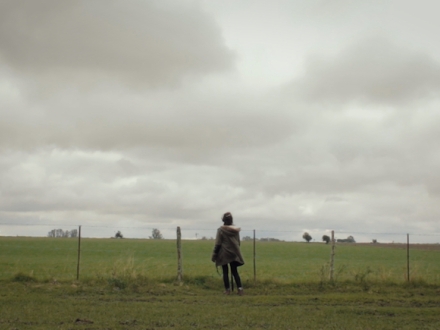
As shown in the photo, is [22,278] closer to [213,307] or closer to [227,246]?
[227,246]

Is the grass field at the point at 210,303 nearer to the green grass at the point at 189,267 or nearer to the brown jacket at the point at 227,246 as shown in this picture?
the green grass at the point at 189,267

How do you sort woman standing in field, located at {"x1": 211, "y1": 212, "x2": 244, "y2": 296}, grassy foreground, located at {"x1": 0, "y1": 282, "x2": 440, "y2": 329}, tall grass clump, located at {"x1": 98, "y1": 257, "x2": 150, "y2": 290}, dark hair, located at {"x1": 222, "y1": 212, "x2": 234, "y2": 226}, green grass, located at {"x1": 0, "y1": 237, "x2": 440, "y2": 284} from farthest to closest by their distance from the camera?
green grass, located at {"x1": 0, "y1": 237, "x2": 440, "y2": 284}
tall grass clump, located at {"x1": 98, "y1": 257, "x2": 150, "y2": 290}
dark hair, located at {"x1": 222, "y1": 212, "x2": 234, "y2": 226}
woman standing in field, located at {"x1": 211, "y1": 212, "x2": 244, "y2": 296}
grassy foreground, located at {"x1": 0, "y1": 282, "x2": 440, "y2": 329}

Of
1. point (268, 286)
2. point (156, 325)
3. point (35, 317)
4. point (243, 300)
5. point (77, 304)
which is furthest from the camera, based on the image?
point (268, 286)

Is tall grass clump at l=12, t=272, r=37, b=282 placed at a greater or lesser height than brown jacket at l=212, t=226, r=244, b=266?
lesser

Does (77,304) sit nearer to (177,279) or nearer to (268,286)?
(177,279)

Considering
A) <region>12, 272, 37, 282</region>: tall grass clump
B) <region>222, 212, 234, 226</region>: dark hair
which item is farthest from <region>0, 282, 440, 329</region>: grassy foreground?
<region>222, 212, 234, 226</region>: dark hair

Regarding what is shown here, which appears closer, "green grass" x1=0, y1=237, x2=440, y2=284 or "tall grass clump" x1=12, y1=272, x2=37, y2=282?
"tall grass clump" x1=12, y1=272, x2=37, y2=282

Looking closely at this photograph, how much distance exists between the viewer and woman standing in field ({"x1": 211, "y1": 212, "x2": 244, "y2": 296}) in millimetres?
13562

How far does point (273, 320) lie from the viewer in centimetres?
923

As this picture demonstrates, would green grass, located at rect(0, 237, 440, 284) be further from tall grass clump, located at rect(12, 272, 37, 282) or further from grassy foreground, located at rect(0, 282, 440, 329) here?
grassy foreground, located at rect(0, 282, 440, 329)

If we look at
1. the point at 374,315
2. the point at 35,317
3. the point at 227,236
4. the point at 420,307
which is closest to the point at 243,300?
the point at 227,236

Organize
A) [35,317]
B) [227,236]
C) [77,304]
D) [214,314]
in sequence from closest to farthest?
1. [35,317]
2. [214,314]
3. [77,304]
4. [227,236]

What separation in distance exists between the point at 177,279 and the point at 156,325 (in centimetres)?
699

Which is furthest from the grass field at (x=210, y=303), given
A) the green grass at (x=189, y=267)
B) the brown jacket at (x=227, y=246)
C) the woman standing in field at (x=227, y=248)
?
the brown jacket at (x=227, y=246)
